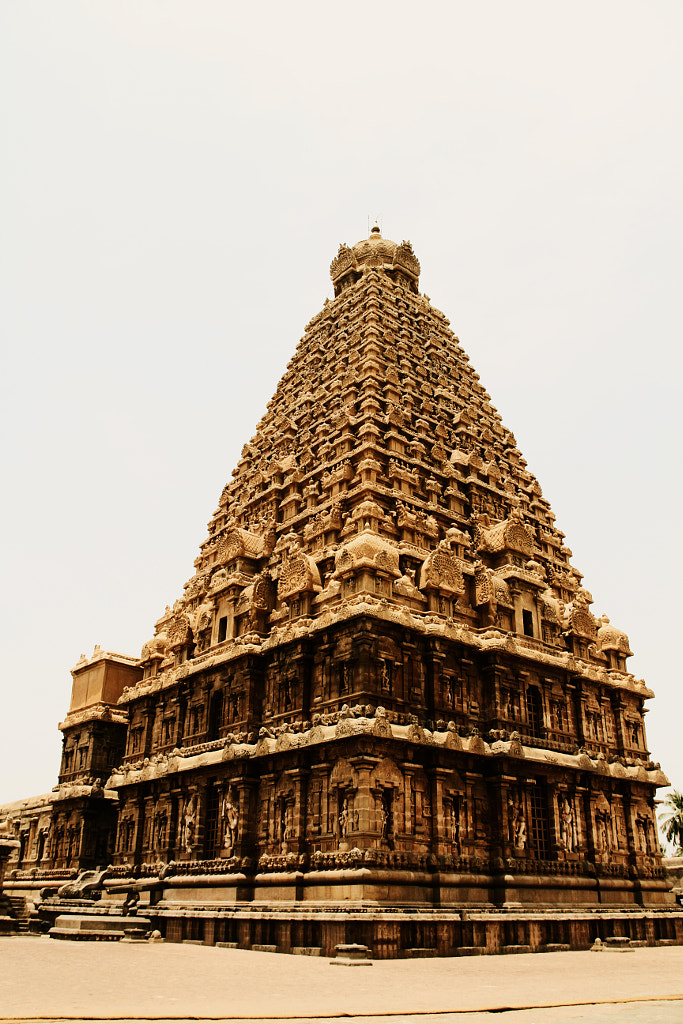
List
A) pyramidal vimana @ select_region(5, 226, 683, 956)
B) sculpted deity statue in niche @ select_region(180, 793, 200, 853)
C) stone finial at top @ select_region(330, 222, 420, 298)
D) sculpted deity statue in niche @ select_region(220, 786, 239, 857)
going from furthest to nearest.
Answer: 1. stone finial at top @ select_region(330, 222, 420, 298)
2. sculpted deity statue in niche @ select_region(180, 793, 200, 853)
3. sculpted deity statue in niche @ select_region(220, 786, 239, 857)
4. pyramidal vimana @ select_region(5, 226, 683, 956)

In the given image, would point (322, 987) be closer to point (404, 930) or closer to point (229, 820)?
point (404, 930)

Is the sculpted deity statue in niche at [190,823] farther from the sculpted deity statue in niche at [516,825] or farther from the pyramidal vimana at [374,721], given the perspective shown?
the sculpted deity statue in niche at [516,825]

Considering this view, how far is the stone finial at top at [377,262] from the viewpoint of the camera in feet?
151

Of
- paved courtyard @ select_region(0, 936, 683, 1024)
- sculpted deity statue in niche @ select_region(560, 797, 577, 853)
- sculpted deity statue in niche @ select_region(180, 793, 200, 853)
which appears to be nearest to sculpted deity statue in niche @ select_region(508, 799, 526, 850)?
sculpted deity statue in niche @ select_region(560, 797, 577, 853)

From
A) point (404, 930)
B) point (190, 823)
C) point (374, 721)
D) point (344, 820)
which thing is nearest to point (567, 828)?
point (344, 820)

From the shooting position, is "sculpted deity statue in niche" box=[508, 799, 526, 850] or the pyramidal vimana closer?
the pyramidal vimana

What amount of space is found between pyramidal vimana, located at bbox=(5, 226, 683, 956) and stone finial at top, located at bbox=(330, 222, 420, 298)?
7.52 metres

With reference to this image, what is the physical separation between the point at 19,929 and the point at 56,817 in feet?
41.0

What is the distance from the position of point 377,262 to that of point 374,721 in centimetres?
3034

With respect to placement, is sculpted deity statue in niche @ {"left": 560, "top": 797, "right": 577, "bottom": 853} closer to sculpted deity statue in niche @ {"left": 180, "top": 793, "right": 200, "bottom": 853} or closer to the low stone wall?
the low stone wall

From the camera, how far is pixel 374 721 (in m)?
23.4

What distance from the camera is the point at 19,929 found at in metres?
26.2

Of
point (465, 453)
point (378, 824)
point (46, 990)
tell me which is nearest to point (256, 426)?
point (465, 453)

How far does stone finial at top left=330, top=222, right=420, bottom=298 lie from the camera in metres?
46.1
